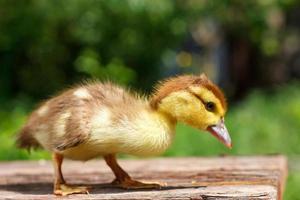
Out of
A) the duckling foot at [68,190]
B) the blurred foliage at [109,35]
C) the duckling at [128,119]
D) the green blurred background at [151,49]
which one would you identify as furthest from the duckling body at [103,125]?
the blurred foliage at [109,35]

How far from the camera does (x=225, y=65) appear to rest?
14.4 metres

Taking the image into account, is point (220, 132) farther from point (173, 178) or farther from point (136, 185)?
point (173, 178)

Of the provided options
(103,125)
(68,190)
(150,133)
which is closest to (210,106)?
(150,133)

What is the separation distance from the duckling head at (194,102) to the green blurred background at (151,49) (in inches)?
162

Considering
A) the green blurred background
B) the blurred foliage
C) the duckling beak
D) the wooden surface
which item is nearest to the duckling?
the duckling beak

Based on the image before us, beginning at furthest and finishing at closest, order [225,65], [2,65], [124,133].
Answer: [225,65] → [2,65] → [124,133]

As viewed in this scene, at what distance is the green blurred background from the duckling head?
411 centimetres

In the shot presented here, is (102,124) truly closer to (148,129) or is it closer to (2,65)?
(148,129)

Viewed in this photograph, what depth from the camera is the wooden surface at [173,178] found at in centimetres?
319

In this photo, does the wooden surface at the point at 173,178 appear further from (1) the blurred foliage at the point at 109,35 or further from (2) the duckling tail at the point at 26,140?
(1) the blurred foliage at the point at 109,35

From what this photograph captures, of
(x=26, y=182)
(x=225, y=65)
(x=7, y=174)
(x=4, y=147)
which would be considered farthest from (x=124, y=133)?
(x=225, y=65)

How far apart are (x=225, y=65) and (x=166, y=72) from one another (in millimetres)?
1457

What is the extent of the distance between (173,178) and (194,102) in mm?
660

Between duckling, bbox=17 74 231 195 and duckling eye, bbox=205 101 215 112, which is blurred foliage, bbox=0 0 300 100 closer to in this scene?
duckling, bbox=17 74 231 195
